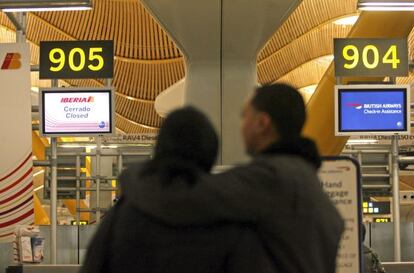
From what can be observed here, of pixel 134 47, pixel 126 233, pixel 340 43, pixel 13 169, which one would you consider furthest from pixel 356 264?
pixel 134 47

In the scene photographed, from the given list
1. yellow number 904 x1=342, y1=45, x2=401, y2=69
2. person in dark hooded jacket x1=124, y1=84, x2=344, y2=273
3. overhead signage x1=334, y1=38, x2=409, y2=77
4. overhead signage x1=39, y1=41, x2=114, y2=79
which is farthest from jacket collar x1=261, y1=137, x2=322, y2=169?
yellow number 904 x1=342, y1=45, x2=401, y2=69

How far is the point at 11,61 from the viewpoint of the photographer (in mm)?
10133

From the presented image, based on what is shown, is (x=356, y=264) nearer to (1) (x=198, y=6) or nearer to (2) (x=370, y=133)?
(1) (x=198, y=6)

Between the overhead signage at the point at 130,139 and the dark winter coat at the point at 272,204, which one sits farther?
the overhead signage at the point at 130,139

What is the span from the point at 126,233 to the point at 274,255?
1.25ft

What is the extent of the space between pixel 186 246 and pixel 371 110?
10.0 m

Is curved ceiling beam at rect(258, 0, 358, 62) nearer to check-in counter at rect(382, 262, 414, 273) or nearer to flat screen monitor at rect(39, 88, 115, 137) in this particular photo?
flat screen monitor at rect(39, 88, 115, 137)

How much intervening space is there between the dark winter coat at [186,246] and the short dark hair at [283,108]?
11.6 inches

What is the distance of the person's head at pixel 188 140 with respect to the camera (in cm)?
215

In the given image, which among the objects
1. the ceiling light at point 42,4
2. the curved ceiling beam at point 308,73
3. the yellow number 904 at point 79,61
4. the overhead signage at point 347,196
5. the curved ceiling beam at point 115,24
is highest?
the curved ceiling beam at point 115,24

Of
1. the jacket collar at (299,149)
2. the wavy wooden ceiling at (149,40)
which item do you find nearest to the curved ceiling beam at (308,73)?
the wavy wooden ceiling at (149,40)

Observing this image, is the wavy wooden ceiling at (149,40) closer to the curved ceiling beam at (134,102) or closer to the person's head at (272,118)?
the curved ceiling beam at (134,102)

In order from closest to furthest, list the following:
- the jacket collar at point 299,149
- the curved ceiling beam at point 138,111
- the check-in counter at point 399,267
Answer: the jacket collar at point 299,149 → the check-in counter at point 399,267 → the curved ceiling beam at point 138,111

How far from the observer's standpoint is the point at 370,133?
12.1 metres
